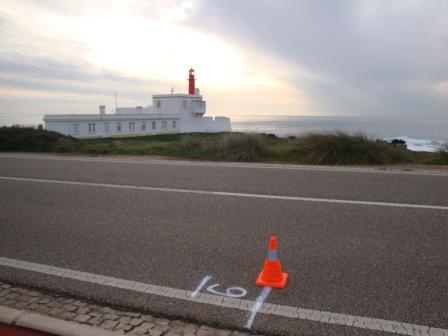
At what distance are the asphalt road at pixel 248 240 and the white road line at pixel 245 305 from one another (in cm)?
7

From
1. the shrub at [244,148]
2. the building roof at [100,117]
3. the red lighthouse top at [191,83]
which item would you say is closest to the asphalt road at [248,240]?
the shrub at [244,148]

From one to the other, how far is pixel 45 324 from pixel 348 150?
1104 centimetres

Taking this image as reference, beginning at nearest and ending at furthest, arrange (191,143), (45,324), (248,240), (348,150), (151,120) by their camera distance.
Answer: (45,324) → (248,240) → (348,150) → (191,143) → (151,120)

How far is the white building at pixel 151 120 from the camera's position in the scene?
41.2 metres

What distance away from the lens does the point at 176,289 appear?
3.89 metres

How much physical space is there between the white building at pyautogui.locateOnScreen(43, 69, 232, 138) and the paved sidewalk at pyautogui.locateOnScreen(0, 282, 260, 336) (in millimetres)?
38858

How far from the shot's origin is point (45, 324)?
3271 millimetres

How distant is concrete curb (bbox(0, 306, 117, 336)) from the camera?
316 cm

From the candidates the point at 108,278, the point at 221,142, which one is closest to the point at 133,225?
the point at 108,278

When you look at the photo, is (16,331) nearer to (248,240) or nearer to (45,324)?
(45,324)

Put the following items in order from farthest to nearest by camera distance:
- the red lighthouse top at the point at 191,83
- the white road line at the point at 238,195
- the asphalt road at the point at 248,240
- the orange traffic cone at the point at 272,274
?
1. the red lighthouse top at the point at 191,83
2. the white road line at the point at 238,195
3. the orange traffic cone at the point at 272,274
4. the asphalt road at the point at 248,240

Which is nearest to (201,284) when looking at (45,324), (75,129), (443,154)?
(45,324)

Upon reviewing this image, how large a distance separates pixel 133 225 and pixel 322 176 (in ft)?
17.7

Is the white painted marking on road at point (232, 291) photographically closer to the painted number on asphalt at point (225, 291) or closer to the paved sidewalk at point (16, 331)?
the painted number on asphalt at point (225, 291)
